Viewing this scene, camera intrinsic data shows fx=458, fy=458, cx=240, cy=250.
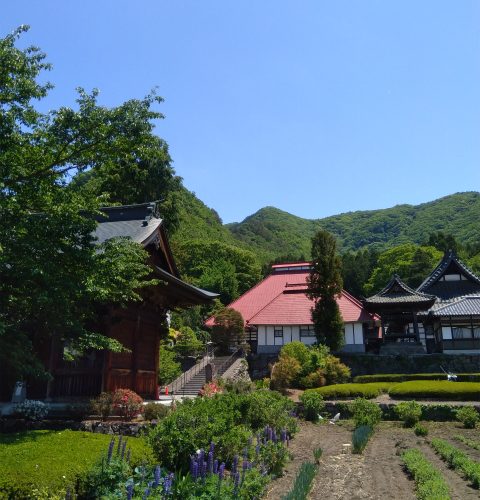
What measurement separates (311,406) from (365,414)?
7.83 ft

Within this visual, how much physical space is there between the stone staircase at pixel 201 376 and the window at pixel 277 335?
4.14 meters

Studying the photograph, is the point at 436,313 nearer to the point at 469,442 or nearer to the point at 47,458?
the point at 469,442

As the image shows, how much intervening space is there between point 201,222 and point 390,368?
5883cm

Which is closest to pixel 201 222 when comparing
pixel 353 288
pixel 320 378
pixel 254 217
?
pixel 353 288

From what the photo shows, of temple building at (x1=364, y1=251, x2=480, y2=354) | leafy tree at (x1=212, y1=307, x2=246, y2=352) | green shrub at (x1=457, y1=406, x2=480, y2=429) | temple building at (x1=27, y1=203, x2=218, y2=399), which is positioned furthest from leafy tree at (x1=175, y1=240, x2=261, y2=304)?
green shrub at (x1=457, y1=406, x2=480, y2=429)

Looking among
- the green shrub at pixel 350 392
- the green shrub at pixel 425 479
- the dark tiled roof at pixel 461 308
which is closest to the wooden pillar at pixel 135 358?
the green shrub at pixel 425 479

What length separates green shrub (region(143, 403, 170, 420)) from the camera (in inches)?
500

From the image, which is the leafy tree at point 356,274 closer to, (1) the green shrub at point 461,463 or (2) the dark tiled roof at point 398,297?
(2) the dark tiled roof at point 398,297

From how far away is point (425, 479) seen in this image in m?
8.68

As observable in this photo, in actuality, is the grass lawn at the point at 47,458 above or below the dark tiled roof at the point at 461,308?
below

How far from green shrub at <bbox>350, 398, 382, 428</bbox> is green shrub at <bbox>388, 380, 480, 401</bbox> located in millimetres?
5251

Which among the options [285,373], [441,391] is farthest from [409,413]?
[285,373]

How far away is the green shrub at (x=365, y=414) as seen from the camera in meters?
16.8

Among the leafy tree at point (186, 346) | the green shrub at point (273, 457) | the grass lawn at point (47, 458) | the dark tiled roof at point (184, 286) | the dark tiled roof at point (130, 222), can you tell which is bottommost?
the green shrub at point (273, 457)
